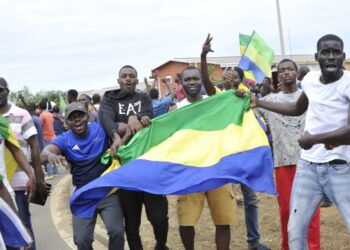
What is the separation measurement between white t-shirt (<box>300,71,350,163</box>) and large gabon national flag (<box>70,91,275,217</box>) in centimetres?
71

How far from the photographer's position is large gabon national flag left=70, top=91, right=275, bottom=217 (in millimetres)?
4609

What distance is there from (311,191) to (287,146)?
101cm

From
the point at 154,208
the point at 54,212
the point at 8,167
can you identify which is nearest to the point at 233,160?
the point at 154,208

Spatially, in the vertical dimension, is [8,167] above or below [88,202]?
above

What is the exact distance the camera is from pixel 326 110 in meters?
→ 3.81

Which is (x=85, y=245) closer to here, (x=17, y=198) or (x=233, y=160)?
(x=17, y=198)

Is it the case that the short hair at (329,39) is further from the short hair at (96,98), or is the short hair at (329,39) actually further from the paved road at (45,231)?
the short hair at (96,98)

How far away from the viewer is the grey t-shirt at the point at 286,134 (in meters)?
4.90

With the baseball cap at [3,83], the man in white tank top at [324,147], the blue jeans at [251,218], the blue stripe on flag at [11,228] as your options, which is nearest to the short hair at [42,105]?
the baseball cap at [3,83]

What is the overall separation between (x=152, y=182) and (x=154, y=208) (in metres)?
0.39

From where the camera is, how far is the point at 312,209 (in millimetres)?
3977

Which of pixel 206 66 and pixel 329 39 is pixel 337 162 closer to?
pixel 329 39

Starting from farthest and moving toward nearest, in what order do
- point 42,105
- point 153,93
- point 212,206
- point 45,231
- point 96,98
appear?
point 42,105, point 96,98, point 153,93, point 45,231, point 212,206

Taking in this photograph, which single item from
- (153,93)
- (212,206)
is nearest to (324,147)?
(212,206)
